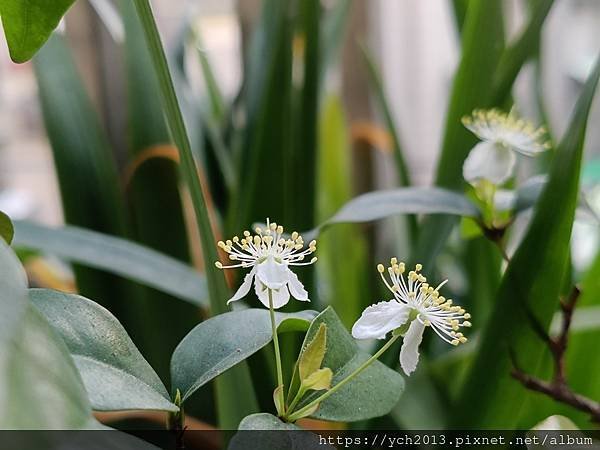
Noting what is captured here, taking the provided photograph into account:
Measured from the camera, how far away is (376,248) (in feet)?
2.42

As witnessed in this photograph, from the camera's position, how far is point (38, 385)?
12 centimetres

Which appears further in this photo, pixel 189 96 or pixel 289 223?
pixel 189 96

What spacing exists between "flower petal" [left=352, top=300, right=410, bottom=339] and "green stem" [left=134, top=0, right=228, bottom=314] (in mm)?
60

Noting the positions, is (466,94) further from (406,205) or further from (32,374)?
(32,374)

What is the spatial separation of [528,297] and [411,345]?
113 millimetres

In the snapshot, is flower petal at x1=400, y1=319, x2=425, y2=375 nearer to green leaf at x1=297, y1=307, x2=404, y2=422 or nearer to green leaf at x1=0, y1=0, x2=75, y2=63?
green leaf at x1=297, y1=307, x2=404, y2=422

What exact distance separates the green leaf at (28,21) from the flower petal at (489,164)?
17 centimetres

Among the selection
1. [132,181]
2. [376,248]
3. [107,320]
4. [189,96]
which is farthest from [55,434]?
[376,248]

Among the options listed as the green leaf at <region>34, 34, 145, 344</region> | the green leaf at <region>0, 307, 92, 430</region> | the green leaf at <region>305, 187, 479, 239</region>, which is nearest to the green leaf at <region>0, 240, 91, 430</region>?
the green leaf at <region>0, 307, 92, 430</region>

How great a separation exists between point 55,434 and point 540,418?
243mm

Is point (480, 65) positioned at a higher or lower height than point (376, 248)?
higher

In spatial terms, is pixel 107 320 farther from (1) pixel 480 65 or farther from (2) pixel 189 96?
(2) pixel 189 96

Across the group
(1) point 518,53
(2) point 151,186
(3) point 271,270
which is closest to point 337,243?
(2) point 151,186

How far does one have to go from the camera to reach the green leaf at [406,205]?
0.93ft
